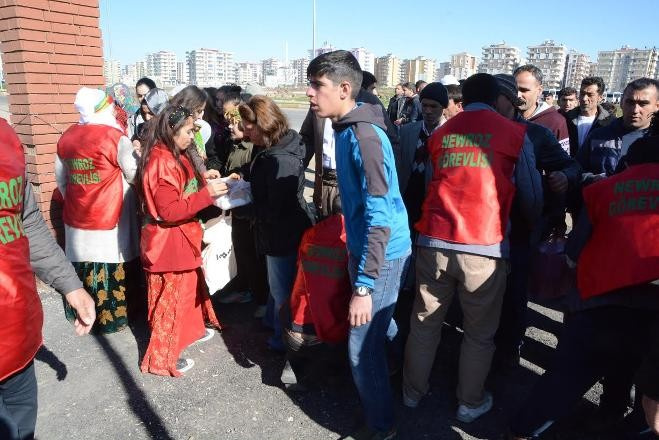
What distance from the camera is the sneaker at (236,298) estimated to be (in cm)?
418

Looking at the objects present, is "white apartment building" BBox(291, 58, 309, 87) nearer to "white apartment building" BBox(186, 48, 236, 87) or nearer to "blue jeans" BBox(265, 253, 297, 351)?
"white apartment building" BBox(186, 48, 236, 87)

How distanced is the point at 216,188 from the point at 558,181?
2046 millimetres

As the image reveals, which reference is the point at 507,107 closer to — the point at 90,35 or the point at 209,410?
the point at 209,410

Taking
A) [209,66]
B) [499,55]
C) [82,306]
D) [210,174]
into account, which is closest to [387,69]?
[499,55]

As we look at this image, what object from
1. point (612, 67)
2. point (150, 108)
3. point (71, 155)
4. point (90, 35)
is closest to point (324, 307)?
point (71, 155)

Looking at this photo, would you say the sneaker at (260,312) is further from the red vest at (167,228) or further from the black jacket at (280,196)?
the black jacket at (280,196)

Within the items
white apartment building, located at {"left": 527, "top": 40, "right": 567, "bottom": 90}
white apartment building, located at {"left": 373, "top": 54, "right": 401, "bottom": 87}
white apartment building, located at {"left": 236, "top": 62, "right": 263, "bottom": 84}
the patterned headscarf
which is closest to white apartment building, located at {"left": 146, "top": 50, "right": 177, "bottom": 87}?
white apartment building, located at {"left": 236, "top": 62, "right": 263, "bottom": 84}

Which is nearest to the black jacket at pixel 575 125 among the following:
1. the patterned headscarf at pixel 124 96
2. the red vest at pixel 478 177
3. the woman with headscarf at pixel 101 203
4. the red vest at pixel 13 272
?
the red vest at pixel 478 177

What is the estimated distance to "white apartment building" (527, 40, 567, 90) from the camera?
338 ft

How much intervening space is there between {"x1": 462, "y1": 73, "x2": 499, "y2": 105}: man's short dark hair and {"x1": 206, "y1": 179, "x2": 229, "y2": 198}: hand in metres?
1.55

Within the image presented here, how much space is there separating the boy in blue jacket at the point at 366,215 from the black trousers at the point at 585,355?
0.73 meters

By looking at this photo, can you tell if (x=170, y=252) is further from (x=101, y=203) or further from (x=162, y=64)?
(x=162, y=64)

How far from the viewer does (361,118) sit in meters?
2.07

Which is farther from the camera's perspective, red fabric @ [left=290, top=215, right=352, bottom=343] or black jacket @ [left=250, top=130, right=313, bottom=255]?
black jacket @ [left=250, top=130, right=313, bottom=255]
